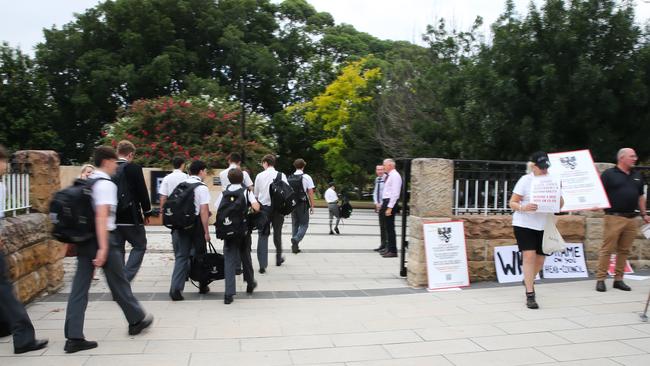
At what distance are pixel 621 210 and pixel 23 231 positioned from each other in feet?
24.0

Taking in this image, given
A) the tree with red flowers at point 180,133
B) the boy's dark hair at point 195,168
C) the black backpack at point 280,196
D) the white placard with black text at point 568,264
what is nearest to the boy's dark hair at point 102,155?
the boy's dark hair at point 195,168

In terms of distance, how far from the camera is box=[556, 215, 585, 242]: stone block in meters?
7.96

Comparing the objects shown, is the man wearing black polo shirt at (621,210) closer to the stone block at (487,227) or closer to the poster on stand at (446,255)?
the stone block at (487,227)

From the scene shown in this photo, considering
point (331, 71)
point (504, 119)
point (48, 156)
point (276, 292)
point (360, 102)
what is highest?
point (331, 71)

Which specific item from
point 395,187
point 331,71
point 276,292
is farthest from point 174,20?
point 276,292

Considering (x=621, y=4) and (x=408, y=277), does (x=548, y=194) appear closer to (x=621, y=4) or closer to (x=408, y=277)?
(x=408, y=277)

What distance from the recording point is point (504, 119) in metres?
15.0

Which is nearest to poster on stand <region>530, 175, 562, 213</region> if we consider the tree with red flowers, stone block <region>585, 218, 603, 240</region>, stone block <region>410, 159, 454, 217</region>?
stone block <region>410, 159, 454, 217</region>

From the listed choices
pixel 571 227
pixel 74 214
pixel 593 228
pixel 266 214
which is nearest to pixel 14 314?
pixel 74 214

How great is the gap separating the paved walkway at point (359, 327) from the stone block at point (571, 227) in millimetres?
794

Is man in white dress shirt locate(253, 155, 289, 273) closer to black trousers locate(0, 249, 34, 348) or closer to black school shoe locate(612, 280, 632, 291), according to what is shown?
black trousers locate(0, 249, 34, 348)

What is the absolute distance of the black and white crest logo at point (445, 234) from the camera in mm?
7258

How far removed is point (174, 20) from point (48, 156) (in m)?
26.0

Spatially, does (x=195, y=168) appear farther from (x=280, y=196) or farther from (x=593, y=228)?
(x=593, y=228)
